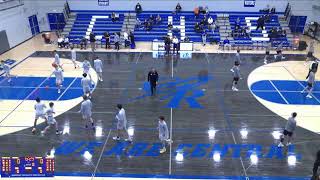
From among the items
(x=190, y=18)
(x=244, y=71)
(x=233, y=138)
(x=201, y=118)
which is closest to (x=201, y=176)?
(x=233, y=138)

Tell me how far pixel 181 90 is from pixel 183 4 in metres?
17.1

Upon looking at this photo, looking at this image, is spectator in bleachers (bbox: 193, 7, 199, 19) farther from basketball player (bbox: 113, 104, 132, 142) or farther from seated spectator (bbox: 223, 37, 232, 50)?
basketball player (bbox: 113, 104, 132, 142)

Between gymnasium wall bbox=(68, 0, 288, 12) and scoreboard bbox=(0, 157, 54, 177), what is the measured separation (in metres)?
27.1

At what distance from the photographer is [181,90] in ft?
63.6

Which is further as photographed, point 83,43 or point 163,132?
point 83,43

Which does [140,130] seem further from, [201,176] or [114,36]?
[114,36]

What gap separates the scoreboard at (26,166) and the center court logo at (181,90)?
8.69 meters

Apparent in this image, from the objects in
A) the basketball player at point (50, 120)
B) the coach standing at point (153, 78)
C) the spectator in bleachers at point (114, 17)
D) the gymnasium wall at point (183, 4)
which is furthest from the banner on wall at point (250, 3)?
the basketball player at point (50, 120)

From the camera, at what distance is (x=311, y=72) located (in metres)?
17.7

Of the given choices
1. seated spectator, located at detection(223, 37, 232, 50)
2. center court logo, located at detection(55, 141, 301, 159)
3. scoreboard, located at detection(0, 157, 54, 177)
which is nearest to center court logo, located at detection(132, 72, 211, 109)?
center court logo, located at detection(55, 141, 301, 159)

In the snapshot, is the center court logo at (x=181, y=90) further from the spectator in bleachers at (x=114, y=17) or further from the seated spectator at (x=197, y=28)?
the spectator in bleachers at (x=114, y=17)

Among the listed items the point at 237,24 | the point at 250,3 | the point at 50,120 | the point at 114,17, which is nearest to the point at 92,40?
the point at 114,17

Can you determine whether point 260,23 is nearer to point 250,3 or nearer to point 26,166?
point 250,3

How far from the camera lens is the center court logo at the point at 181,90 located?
17781 millimetres
